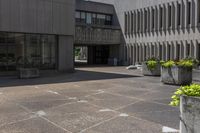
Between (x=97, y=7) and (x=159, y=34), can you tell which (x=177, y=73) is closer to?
(x=159, y=34)

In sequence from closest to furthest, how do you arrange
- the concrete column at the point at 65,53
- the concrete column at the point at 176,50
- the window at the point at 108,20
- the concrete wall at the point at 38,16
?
the concrete wall at the point at 38,16 → the concrete column at the point at 65,53 → the concrete column at the point at 176,50 → the window at the point at 108,20

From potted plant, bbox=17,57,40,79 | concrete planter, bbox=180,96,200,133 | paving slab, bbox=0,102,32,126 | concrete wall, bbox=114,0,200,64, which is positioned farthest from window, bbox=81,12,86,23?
concrete planter, bbox=180,96,200,133

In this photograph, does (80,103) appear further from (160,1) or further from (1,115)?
(160,1)

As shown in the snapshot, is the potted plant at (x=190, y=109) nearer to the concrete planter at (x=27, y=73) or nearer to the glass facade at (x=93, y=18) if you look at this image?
the concrete planter at (x=27, y=73)

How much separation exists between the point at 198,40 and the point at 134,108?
86.6ft

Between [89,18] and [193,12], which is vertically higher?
[89,18]

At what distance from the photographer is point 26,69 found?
69.7 ft

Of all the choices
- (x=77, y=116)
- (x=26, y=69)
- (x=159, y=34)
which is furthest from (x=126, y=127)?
(x=159, y=34)

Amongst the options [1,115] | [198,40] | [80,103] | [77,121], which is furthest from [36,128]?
[198,40]

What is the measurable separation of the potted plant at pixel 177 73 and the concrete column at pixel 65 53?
1105cm

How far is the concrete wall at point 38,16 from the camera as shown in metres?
22.3

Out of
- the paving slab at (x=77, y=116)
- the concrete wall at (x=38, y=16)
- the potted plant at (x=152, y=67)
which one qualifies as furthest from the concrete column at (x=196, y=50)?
the paving slab at (x=77, y=116)

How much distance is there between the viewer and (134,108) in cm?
994

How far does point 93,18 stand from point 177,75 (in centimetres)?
3142
